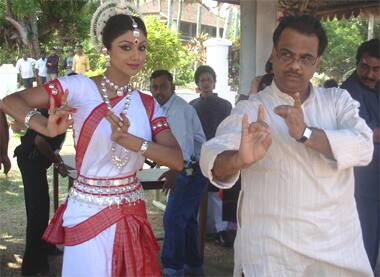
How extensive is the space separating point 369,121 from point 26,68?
53.4ft

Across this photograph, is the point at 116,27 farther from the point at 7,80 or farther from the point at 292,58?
the point at 7,80

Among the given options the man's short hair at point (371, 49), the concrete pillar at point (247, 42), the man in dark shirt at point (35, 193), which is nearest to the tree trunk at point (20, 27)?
the concrete pillar at point (247, 42)

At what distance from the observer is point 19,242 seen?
5.43m

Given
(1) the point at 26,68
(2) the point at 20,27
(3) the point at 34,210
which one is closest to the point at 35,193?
(3) the point at 34,210

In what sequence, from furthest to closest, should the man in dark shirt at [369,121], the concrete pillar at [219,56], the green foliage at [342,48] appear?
the green foliage at [342,48] < the concrete pillar at [219,56] < the man in dark shirt at [369,121]

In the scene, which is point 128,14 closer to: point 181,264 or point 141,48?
point 141,48

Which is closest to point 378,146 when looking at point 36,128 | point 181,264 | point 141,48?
point 181,264

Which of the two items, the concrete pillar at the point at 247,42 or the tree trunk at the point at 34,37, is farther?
the tree trunk at the point at 34,37

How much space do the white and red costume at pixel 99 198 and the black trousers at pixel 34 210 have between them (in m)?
1.97

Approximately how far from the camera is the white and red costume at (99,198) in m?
2.46

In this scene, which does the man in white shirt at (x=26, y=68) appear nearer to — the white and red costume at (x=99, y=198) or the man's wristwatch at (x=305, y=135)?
the white and red costume at (x=99, y=198)

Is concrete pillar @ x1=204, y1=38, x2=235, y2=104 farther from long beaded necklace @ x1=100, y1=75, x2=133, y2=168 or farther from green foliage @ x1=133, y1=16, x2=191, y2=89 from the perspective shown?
long beaded necklace @ x1=100, y1=75, x2=133, y2=168

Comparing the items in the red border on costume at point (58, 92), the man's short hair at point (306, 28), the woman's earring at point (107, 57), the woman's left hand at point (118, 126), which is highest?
the man's short hair at point (306, 28)

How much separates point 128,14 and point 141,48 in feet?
0.75
